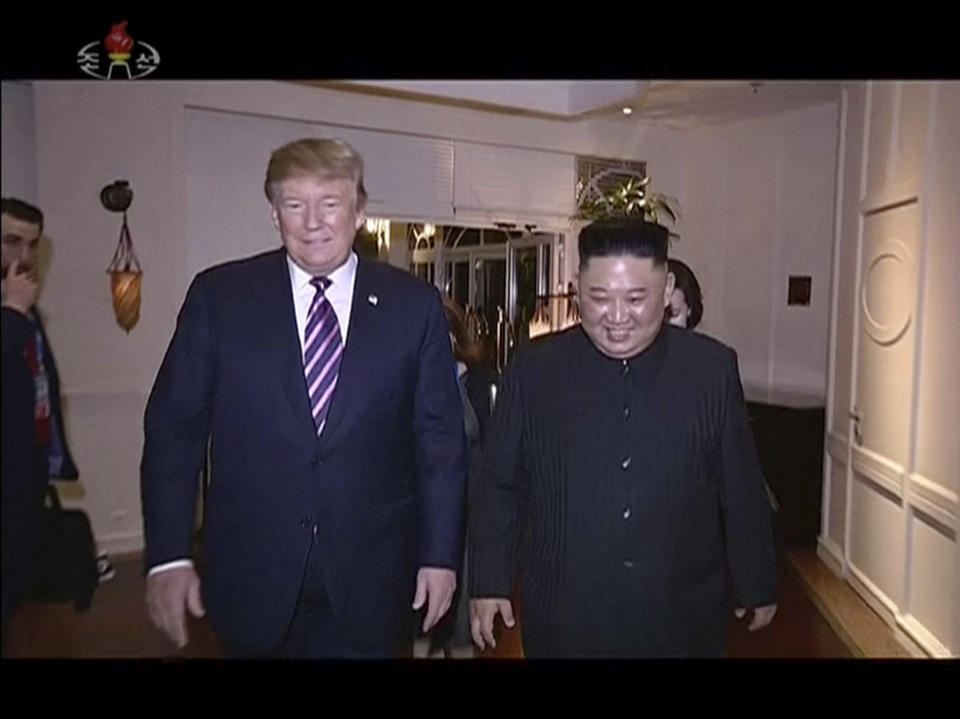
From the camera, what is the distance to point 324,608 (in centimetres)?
188

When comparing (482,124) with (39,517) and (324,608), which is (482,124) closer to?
(324,608)

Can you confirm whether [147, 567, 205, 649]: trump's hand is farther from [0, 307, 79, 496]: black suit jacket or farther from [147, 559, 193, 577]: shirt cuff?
[0, 307, 79, 496]: black suit jacket

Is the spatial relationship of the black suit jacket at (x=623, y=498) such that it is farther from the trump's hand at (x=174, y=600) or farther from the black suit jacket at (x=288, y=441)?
the trump's hand at (x=174, y=600)

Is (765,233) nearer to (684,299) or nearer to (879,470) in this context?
(684,299)

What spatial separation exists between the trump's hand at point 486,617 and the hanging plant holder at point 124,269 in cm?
95

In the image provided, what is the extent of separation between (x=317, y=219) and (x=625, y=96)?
73 cm

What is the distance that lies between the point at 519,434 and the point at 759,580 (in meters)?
0.61

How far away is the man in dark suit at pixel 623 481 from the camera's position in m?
1.84

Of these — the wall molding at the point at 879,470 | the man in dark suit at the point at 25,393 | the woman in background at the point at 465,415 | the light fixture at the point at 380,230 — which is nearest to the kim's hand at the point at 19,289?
the man in dark suit at the point at 25,393

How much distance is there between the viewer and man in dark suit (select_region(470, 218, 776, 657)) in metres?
1.84

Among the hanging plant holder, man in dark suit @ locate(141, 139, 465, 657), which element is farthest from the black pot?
man in dark suit @ locate(141, 139, 465, 657)
